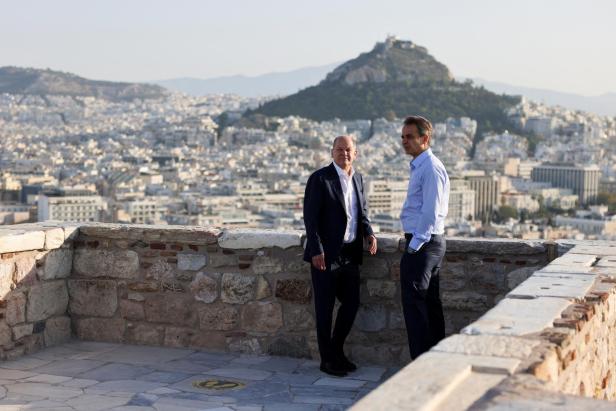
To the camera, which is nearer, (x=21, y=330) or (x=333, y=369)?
(x=333, y=369)

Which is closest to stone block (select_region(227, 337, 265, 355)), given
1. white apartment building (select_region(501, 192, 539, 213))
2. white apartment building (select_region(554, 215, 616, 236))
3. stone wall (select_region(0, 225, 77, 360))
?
stone wall (select_region(0, 225, 77, 360))

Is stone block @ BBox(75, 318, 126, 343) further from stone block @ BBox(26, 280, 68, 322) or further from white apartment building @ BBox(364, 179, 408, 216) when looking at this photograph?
white apartment building @ BBox(364, 179, 408, 216)

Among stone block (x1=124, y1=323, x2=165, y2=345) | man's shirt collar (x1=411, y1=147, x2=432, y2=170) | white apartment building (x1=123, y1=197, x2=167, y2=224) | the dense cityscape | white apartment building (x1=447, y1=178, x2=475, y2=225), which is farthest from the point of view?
white apartment building (x1=447, y1=178, x2=475, y2=225)

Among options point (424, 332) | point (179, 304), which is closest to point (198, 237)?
point (179, 304)

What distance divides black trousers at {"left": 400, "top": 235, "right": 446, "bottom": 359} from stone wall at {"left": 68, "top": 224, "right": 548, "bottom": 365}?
24.0 inches

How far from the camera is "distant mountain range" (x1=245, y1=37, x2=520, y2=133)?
127062 mm

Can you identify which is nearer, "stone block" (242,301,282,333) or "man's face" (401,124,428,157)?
"man's face" (401,124,428,157)

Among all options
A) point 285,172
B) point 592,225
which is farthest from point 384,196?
point 592,225

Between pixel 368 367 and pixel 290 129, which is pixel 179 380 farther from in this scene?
pixel 290 129

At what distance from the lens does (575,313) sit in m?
3.39

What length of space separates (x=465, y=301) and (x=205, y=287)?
4.32 feet

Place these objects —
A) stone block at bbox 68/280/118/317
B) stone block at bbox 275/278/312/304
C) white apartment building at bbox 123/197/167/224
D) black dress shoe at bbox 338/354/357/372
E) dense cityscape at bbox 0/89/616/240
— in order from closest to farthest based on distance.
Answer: black dress shoe at bbox 338/354/357/372 → stone block at bbox 275/278/312/304 → stone block at bbox 68/280/118/317 → dense cityscape at bbox 0/89/616/240 → white apartment building at bbox 123/197/167/224

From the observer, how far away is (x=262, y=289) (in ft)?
17.1

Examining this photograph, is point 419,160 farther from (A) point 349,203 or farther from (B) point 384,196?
(B) point 384,196
